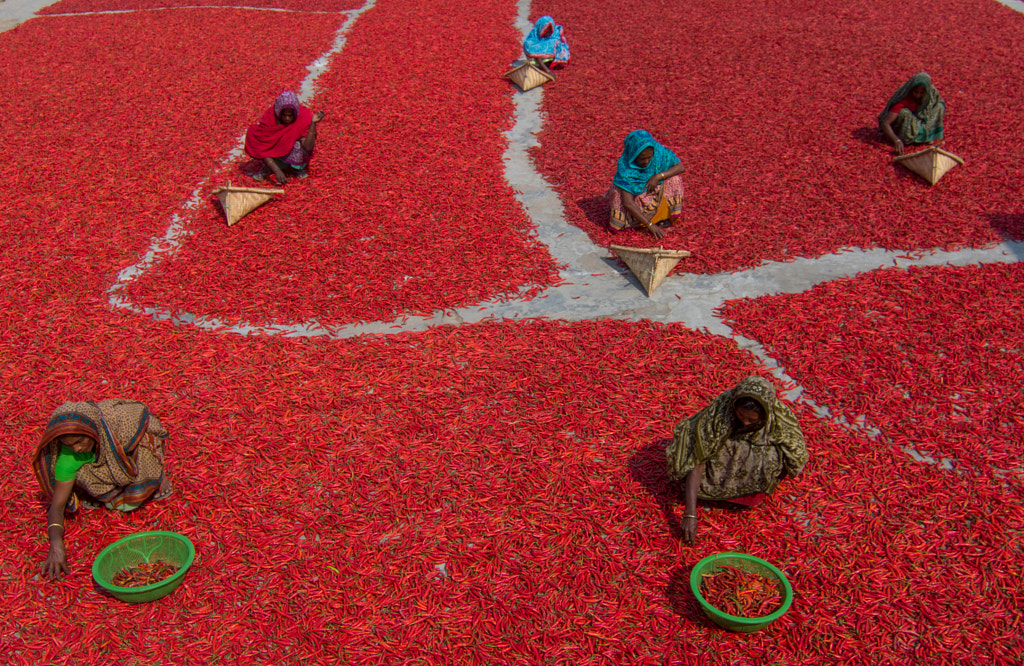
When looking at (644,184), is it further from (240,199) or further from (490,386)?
(240,199)

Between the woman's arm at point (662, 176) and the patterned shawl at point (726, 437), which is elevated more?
the woman's arm at point (662, 176)

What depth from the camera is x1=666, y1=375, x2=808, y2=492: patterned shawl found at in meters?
4.15

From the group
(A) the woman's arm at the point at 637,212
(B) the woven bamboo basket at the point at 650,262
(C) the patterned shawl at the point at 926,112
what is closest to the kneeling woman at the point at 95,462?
(B) the woven bamboo basket at the point at 650,262

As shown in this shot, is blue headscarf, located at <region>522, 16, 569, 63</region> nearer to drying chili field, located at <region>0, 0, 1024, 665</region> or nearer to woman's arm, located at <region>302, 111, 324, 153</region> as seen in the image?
drying chili field, located at <region>0, 0, 1024, 665</region>

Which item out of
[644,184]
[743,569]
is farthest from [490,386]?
[644,184]

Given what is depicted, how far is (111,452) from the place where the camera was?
4277mm

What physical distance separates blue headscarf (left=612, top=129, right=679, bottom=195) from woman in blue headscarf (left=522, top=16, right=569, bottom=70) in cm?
531

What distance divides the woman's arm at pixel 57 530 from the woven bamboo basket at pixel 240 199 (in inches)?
164

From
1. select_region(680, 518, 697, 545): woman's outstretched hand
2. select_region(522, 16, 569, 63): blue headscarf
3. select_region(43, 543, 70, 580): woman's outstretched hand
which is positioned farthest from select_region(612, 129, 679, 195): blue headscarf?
select_region(43, 543, 70, 580): woman's outstretched hand

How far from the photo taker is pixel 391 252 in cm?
737

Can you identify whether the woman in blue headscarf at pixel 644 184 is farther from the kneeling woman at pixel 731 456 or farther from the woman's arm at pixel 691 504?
the woman's arm at pixel 691 504

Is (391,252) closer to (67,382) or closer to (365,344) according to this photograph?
(365,344)

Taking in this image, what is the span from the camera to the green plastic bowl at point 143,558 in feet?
12.6

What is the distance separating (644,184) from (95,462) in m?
5.54
